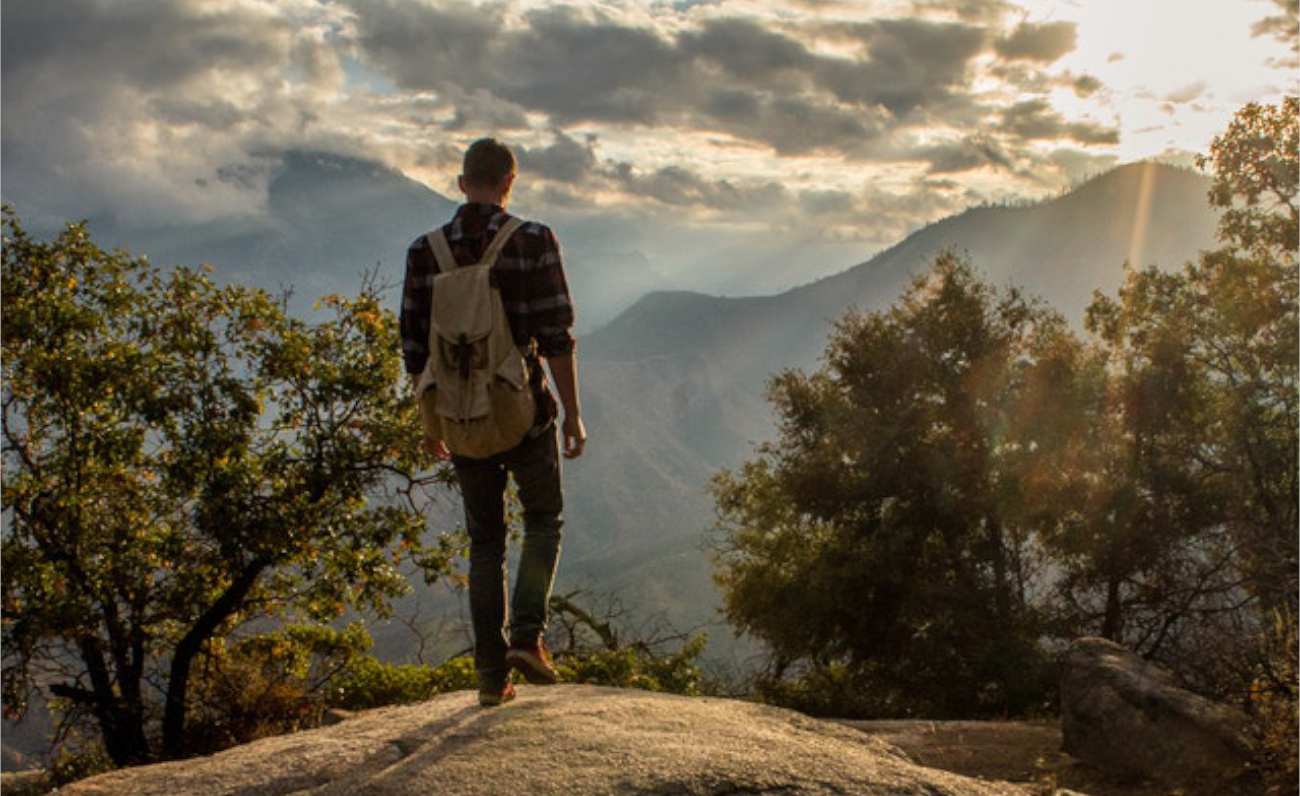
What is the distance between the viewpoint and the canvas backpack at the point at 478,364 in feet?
17.8

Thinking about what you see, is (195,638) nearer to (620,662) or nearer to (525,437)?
(620,662)

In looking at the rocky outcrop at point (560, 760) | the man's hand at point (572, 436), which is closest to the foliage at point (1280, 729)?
the rocky outcrop at point (560, 760)

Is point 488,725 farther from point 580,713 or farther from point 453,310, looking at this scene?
point 453,310

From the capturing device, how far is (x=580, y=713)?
543cm

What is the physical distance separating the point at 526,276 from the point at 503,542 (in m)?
1.50

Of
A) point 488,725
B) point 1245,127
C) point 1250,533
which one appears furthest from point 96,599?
point 1245,127

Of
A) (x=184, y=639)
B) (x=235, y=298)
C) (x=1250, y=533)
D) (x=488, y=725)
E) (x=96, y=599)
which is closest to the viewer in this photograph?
(x=488, y=725)

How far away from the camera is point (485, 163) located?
564cm

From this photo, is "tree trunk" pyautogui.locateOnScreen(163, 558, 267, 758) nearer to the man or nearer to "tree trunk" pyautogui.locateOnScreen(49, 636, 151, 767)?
"tree trunk" pyautogui.locateOnScreen(49, 636, 151, 767)

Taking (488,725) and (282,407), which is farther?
(282,407)

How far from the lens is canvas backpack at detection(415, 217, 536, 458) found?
5.42m

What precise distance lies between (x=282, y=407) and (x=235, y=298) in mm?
1827

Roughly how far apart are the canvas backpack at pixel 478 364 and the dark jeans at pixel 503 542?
24cm

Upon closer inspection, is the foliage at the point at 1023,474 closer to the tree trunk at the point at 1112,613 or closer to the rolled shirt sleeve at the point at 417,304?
the tree trunk at the point at 1112,613
